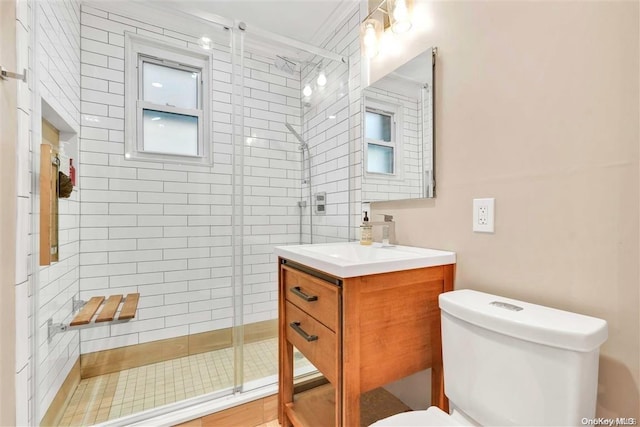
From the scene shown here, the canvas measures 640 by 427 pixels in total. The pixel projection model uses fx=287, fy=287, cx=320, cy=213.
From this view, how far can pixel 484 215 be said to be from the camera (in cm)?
112

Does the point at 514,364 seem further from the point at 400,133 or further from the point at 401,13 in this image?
the point at 401,13

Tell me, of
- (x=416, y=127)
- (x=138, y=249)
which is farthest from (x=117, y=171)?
(x=416, y=127)

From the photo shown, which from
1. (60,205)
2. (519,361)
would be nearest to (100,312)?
(60,205)

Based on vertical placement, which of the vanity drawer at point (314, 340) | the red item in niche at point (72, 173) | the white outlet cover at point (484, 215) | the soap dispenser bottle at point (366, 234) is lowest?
the vanity drawer at point (314, 340)

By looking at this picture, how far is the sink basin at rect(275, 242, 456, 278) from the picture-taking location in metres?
1.02

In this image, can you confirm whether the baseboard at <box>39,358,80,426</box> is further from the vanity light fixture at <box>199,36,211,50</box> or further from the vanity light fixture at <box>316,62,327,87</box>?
the vanity light fixture at <box>316,62,327,87</box>

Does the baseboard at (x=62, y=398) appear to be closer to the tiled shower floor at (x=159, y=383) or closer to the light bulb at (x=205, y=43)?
the tiled shower floor at (x=159, y=383)

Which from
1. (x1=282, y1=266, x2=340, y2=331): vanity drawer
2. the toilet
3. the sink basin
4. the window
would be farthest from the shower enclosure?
the toilet

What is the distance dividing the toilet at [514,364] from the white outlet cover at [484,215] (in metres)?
0.27

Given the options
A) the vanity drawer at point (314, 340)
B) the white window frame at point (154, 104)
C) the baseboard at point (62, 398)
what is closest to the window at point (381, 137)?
the vanity drawer at point (314, 340)

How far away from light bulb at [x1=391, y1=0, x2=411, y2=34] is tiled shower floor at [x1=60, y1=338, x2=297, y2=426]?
2.12 meters

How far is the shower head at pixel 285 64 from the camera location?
2426 millimetres

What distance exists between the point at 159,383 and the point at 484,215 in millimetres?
2075

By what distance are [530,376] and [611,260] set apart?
40 centimetres
